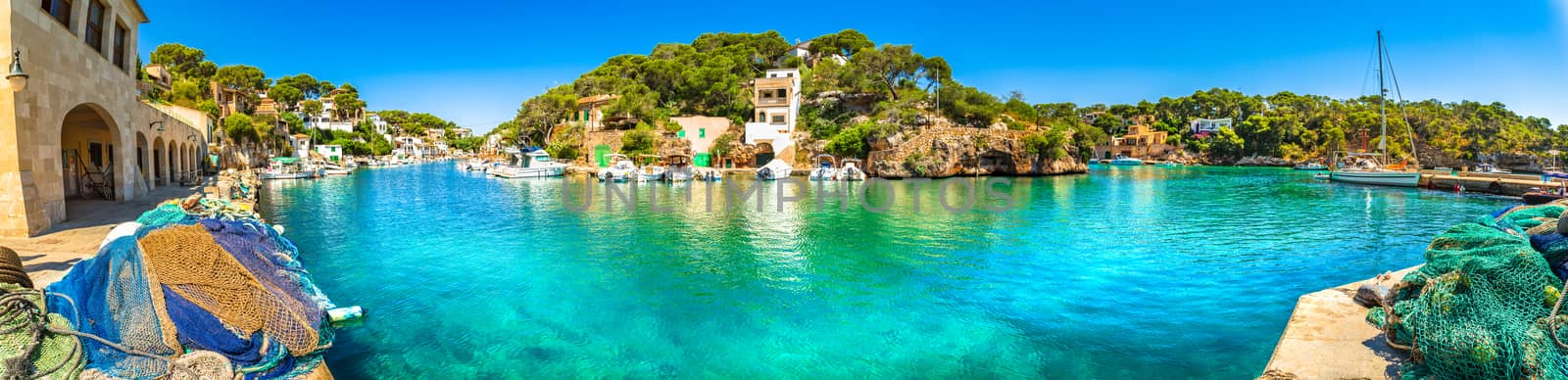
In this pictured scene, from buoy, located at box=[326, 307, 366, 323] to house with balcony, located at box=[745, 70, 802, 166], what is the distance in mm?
42520

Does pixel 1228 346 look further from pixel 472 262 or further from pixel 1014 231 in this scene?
pixel 472 262

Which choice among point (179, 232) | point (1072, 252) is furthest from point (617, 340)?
point (1072, 252)

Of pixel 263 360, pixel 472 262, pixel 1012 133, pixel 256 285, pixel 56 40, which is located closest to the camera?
pixel 263 360

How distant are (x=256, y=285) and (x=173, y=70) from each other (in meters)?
71.9

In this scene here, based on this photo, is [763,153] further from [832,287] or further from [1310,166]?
[1310,166]

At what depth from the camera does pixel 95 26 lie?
11.7 metres

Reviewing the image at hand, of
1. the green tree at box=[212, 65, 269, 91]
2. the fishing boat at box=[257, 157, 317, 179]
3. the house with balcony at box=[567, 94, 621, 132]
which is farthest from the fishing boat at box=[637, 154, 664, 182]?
the green tree at box=[212, 65, 269, 91]

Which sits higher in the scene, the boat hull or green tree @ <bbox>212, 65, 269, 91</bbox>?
green tree @ <bbox>212, 65, 269, 91</bbox>

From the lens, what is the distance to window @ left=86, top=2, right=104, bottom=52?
11.5 m

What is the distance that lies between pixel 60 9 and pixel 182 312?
986cm

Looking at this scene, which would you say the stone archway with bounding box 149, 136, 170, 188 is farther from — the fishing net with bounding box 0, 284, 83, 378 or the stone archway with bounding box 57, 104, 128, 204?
the fishing net with bounding box 0, 284, 83, 378

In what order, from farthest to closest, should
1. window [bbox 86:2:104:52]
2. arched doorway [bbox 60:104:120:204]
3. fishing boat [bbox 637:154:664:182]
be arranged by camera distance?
fishing boat [bbox 637:154:664:182], arched doorway [bbox 60:104:120:204], window [bbox 86:2:104:52]

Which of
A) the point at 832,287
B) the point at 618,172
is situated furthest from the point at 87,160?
the point at 618,172

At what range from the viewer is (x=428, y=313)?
8.18m
